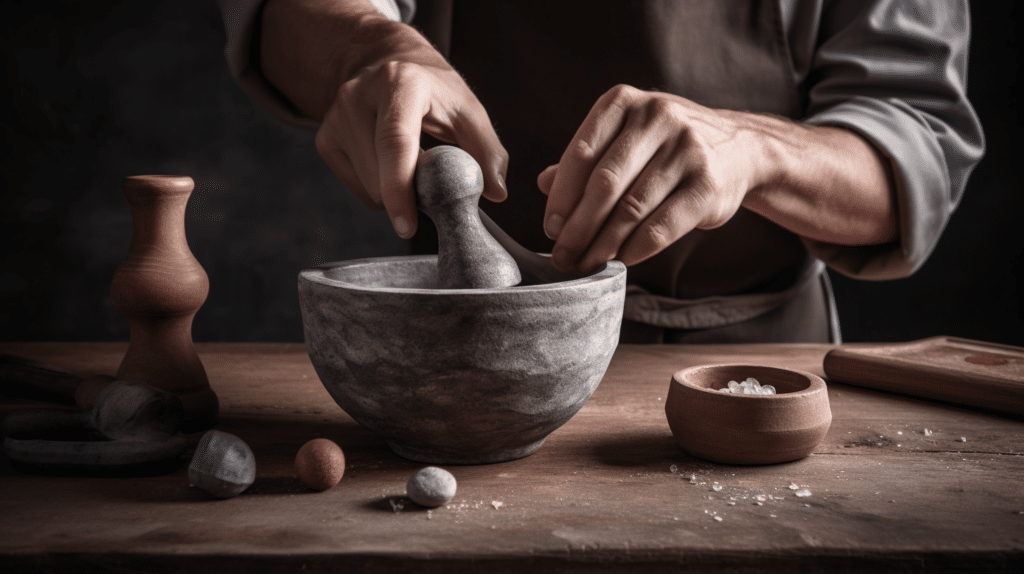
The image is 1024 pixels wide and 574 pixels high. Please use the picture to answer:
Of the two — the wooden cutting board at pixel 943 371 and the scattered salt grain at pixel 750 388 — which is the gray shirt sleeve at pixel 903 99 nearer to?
the wooden cutting board at pixel 943 371

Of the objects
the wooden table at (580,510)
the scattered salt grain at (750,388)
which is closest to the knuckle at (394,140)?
the wooden table at (580,510)

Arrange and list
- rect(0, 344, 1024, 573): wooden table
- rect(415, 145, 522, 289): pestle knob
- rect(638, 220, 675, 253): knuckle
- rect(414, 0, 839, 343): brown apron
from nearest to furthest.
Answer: rect(0, 344, 1024, 573): wooden table < rect(415, 145, 522, 289): pestle knob < rect(638, 220, 675, 253): knuckle < rect(414, 0, 839, 343): brown apron

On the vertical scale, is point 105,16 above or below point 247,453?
above

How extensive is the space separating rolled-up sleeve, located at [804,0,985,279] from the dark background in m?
1.41

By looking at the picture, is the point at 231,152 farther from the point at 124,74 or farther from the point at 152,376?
the point at 152,376

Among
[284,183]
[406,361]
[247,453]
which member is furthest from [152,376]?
[284,183]

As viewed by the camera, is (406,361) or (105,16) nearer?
(406,361)

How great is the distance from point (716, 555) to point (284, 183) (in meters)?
2.77

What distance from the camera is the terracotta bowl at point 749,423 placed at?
895 millimetres

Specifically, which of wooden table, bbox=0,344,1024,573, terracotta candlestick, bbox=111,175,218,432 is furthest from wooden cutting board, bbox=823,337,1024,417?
terracotta candlestick, bbox=111,175,218,432

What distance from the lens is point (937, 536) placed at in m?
0.72

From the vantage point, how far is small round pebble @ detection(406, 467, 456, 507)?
2.56ft

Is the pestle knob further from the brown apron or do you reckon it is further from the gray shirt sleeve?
the gray shirt sleeve

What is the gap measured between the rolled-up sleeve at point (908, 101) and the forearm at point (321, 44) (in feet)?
2.80
